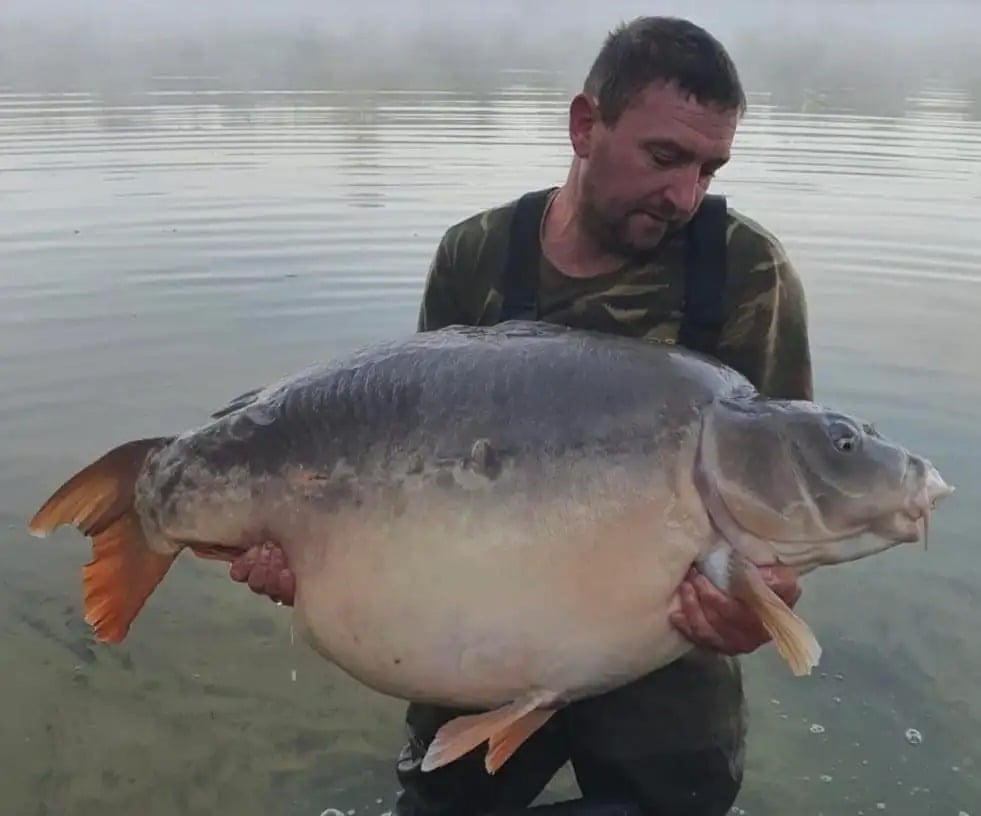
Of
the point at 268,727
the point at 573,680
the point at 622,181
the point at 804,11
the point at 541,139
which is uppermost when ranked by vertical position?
the point at 622,181

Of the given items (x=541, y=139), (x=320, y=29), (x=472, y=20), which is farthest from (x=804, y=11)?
(x=541, y=139)

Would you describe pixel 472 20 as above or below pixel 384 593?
below

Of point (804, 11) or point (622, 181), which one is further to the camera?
point (804, 11)

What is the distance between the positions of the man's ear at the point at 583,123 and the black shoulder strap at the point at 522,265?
0.19m

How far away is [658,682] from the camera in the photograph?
2.70 meters

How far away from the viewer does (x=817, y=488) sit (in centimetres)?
212

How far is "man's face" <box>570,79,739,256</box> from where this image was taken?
2.66 meters

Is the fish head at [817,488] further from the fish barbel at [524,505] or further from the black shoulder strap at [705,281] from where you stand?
the black shoulder strap at [705,281]

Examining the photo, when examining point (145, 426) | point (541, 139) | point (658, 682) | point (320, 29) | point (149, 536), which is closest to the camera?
point (149, 536)

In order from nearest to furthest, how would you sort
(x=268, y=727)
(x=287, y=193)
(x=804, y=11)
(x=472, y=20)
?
(x=268, y=727), (x=287, y=193), (x=472, y=20), (x=804, y=11)

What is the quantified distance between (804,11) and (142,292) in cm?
8126

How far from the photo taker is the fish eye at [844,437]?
A: 6.97 ft

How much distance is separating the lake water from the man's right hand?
123 centimetres

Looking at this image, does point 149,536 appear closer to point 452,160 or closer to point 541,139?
point 452,160
